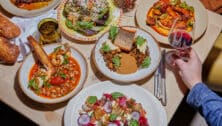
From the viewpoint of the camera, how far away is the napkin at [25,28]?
1613 millimetres

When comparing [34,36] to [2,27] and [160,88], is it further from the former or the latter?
[160,88]

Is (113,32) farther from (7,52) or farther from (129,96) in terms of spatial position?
(7,52)

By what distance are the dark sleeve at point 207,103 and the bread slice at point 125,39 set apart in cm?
31

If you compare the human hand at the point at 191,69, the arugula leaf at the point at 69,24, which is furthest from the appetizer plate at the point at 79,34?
the human hand at the point at 191,69

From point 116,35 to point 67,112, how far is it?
0.39 m

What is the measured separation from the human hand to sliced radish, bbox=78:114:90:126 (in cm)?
40

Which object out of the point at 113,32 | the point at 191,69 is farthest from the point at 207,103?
the point at 113,32

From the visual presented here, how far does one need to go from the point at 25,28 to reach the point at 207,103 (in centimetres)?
83

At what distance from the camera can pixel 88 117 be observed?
1.42 m

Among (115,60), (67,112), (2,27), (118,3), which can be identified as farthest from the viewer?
(118,3)

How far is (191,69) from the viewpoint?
1.50 m

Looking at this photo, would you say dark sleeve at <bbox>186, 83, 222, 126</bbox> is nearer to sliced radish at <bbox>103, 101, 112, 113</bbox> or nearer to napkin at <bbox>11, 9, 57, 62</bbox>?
sliced radish at <bbox>103, 101, 112, 113</bbox>

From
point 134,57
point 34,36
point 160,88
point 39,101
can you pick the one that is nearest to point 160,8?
point 134,57

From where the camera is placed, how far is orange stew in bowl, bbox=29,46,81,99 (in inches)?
58.2
